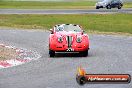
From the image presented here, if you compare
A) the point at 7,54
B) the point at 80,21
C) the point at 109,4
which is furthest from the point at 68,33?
the point at 109,4

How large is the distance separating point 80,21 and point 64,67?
28.8 m

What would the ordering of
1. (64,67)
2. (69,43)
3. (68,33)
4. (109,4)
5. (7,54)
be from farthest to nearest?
(109,4) < (7,54) < (68,33) < (69,43) < (64,67)

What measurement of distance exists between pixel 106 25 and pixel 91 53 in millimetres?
19760

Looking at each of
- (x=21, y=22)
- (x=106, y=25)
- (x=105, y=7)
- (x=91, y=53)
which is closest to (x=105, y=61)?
(x=91, y=53)

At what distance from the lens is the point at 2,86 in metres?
12.3

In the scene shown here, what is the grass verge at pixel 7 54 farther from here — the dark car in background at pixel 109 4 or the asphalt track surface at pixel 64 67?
the dark car in background at pixel 109 4

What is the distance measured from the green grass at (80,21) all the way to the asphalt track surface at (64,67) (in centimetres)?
1168

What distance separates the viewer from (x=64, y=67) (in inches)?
668

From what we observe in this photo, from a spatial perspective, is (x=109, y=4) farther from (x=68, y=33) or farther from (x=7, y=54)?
(x=7, y=54)

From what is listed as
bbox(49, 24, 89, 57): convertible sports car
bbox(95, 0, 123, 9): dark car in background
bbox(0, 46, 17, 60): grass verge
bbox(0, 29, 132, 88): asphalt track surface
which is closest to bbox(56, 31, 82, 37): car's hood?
bbox(49, 24, 89, 57): convertible sports car

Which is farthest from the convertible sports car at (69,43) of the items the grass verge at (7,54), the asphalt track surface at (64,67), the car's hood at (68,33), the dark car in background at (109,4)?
the dark car in background at (109,4)

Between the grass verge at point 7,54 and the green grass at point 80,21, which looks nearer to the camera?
the grass verge at point 7,54

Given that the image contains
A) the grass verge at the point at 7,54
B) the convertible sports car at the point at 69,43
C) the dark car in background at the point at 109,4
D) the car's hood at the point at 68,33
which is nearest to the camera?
the grass verge at the point at 7,54

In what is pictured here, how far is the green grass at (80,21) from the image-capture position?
1577 inches
